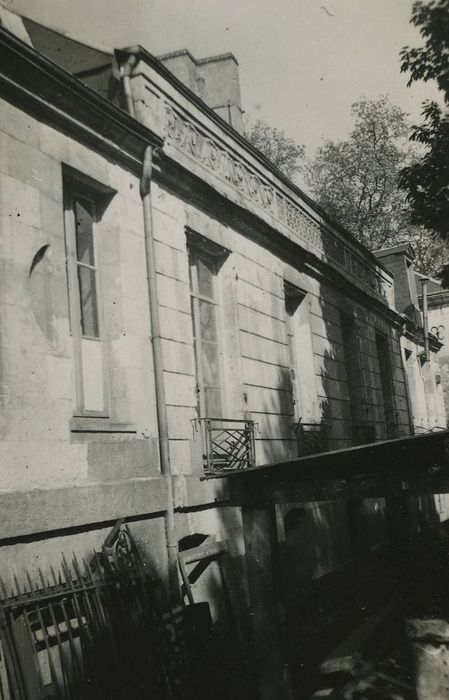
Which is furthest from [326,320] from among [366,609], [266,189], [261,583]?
[261,583]

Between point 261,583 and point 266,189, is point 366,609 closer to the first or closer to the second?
point 261,583

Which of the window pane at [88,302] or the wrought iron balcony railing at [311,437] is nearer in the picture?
the window pane at [88,302]

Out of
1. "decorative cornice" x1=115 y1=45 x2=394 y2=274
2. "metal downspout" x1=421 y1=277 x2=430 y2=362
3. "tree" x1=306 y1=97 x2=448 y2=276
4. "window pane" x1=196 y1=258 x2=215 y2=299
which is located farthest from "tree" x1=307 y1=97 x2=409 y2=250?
"window pane" x1=196 y1=258 x2=215 y2=299

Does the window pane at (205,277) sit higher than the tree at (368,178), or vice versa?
the tree at (368,178)

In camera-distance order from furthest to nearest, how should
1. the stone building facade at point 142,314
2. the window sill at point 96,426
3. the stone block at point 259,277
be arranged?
the stone block at point 259,277 < the window sill at point 96,426 < the stone building facade at point 142,314

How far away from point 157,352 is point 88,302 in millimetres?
962

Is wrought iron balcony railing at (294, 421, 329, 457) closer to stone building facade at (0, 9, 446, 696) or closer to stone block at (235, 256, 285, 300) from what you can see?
stone building facade at (0, 9, 446, 696)

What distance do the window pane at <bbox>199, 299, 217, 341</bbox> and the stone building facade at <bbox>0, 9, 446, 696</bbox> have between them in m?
0.02

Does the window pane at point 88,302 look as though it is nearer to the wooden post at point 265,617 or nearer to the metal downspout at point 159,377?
the metal downspout at point 159,377

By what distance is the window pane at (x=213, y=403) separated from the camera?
877cm

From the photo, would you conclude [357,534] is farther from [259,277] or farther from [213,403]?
[259,277]

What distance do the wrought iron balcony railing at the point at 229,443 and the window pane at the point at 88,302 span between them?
6.73ft

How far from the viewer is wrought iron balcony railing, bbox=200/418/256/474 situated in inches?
327

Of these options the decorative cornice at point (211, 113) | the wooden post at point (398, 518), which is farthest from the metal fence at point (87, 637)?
the decorative cornice at point (211, 113)
